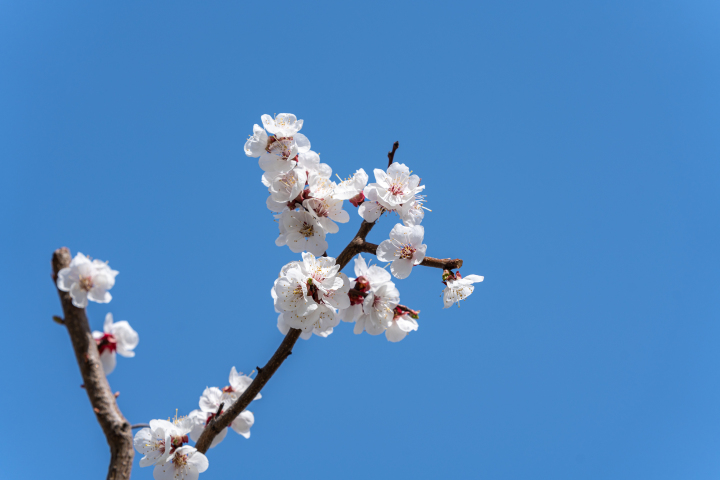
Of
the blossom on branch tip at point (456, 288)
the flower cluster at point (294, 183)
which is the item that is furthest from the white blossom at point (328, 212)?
the blossom on branch tip at point (456, 288)

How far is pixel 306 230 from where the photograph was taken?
2.98 meters

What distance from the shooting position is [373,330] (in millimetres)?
2828

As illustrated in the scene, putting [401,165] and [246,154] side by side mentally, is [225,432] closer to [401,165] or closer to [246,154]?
[246,154]

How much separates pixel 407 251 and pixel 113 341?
1797 mm

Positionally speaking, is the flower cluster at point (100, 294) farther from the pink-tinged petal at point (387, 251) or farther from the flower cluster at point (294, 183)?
the pink-tinged petal at point (387, 251)

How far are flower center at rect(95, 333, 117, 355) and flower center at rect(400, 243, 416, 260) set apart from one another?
1.75 metres

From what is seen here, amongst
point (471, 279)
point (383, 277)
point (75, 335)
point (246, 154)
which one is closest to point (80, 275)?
point (75, 335)

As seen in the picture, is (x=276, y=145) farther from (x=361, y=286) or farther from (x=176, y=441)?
(x=176, y=441)

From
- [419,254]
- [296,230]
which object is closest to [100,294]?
[296,230]

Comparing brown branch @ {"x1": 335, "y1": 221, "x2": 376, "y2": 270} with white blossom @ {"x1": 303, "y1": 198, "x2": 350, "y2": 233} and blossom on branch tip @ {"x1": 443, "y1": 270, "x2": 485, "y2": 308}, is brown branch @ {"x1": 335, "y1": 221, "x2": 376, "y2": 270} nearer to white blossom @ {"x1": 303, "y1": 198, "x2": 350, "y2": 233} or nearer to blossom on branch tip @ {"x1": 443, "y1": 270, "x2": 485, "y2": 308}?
white blossom @ {"x1": 303, "y1": 198, "x2": 350, "y2": 233}

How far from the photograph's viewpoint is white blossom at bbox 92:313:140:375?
7.54 feet

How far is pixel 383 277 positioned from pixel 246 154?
1232mm

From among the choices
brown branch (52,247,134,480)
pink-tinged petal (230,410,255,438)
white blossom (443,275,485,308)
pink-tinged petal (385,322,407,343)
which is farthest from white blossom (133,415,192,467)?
white blossom (443,275,485,308)

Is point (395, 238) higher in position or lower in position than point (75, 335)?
higher
